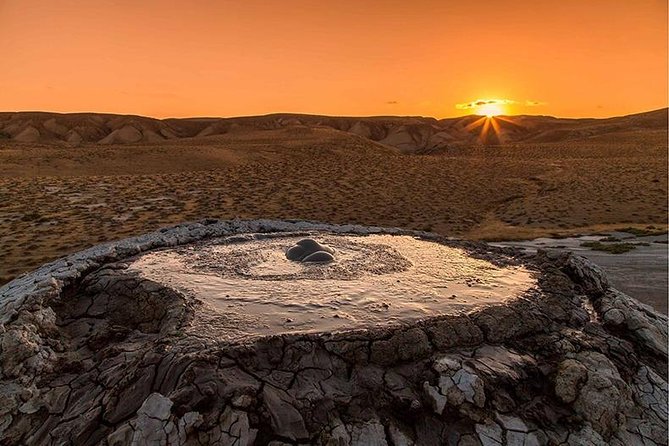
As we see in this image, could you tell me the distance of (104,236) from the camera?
1153 cm

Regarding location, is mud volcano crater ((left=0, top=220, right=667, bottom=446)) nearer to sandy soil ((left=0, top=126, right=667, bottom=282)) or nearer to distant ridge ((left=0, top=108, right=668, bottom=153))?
sandy soil ((left=0, top=126, right=667, bottom=282))

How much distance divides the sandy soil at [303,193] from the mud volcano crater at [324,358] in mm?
5683

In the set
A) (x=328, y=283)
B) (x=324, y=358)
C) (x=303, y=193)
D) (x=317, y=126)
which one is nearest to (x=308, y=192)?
(x=303, y=193)

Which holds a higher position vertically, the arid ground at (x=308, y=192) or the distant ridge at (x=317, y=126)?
the distant ridge at (x=317, y=126)

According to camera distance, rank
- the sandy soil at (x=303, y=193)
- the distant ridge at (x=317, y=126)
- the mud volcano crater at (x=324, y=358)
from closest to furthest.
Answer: the mud volcano crater at (x=324, y=358) → the sandy soil at (x=303, y=193) → the distant ridge at (x=317, y=126)

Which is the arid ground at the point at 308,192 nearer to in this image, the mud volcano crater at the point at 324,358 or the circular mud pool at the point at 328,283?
the circular mud pool at the point at 328,283

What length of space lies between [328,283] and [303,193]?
15.0m

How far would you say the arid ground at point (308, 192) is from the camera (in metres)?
13.4

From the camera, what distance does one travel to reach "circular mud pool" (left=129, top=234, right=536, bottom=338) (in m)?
3.78

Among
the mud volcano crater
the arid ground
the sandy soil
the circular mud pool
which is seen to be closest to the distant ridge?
the arid ground

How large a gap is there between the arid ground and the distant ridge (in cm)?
2167

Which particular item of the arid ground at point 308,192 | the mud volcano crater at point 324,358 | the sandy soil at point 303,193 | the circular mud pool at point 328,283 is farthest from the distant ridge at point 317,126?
the mud volcano crater at point 324,358

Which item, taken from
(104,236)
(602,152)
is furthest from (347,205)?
(602,152)

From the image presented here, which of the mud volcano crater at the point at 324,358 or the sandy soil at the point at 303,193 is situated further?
the sandy soil at the point at 303,193
